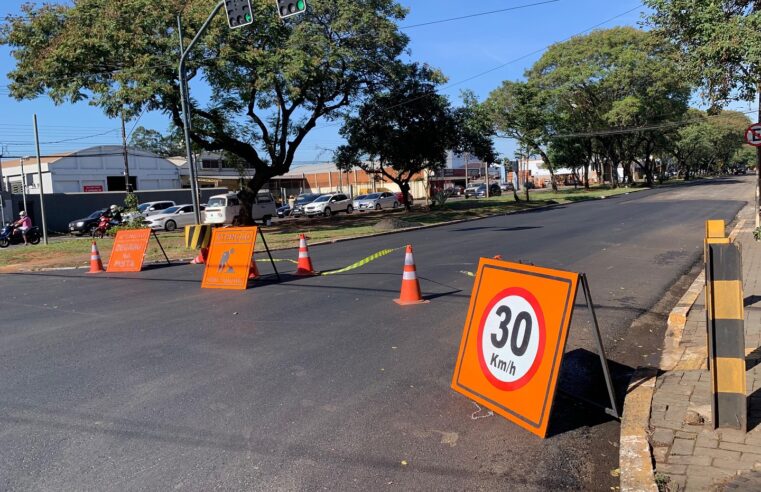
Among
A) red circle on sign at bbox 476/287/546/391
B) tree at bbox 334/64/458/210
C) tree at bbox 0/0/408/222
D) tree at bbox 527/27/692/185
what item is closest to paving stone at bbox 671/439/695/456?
red circle on sign at bbox 476/287/546/391

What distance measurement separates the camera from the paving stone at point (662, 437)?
3730 millimetres

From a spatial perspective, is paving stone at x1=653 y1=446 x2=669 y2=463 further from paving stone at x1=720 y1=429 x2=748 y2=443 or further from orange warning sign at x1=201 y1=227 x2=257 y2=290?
orange warning sign at x1=201 y1=227 x2=257 y2=290

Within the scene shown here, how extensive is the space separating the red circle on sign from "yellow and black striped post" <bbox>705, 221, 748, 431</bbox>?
1091 millimetres

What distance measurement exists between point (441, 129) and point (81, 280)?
2451 cm

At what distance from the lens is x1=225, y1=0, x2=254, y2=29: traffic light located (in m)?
13.3

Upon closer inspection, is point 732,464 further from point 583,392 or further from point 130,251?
point 130,251

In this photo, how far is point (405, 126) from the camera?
3253cm

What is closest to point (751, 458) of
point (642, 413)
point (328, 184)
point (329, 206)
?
point (642, 413)

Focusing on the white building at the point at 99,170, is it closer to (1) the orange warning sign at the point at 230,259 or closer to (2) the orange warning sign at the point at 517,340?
(1) the orange warning sign at the point at 230,259

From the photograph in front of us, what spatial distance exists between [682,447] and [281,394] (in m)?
2.99

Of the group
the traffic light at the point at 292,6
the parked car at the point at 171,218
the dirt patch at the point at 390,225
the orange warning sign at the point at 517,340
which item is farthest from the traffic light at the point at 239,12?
the parked car at the point at 171,218

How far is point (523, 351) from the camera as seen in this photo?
4.16m

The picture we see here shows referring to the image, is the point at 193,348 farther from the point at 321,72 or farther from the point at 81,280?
the point at 321,72

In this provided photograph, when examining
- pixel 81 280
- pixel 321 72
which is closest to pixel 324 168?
pixel 321 72
